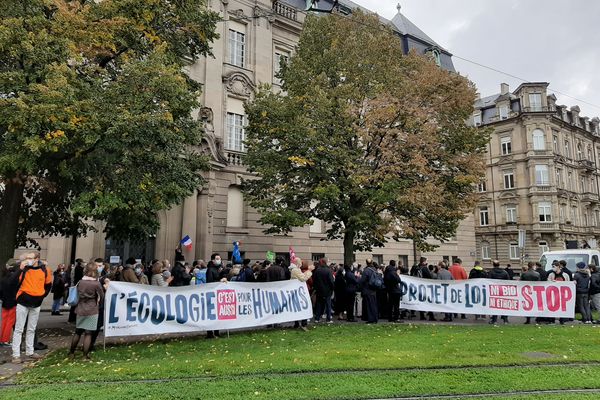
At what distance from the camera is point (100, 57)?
40.8 ft

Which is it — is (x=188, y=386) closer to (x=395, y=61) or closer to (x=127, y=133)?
(x=127, y=133)

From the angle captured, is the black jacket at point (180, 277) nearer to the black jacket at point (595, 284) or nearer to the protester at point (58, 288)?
the protester at point (58, 288)

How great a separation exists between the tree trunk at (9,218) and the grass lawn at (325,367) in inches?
154

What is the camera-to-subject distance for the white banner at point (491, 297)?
47.3 feet

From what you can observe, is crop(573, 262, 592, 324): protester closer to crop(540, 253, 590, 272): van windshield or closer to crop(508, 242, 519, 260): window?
crop(540, 253, 590, 272): van windshield

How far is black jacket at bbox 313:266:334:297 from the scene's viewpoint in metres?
13.9

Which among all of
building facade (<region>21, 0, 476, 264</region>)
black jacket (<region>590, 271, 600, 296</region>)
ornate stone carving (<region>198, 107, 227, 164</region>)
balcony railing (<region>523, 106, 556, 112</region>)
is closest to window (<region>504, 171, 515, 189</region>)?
balcony railing (<region>523, 106, 556, 112</region>)

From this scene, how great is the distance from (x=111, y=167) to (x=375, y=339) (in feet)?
25.5

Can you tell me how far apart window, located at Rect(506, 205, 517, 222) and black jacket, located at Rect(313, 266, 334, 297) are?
50516 millimetres

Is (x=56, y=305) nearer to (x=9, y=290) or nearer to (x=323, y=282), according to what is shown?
(x=9, y=290)

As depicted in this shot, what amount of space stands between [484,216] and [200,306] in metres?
56.5

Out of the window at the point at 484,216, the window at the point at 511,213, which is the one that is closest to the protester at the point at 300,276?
the window at the point at 511,213

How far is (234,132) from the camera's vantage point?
26.8m

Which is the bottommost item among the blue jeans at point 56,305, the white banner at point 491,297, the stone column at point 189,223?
the blue jeans at point 56,305
